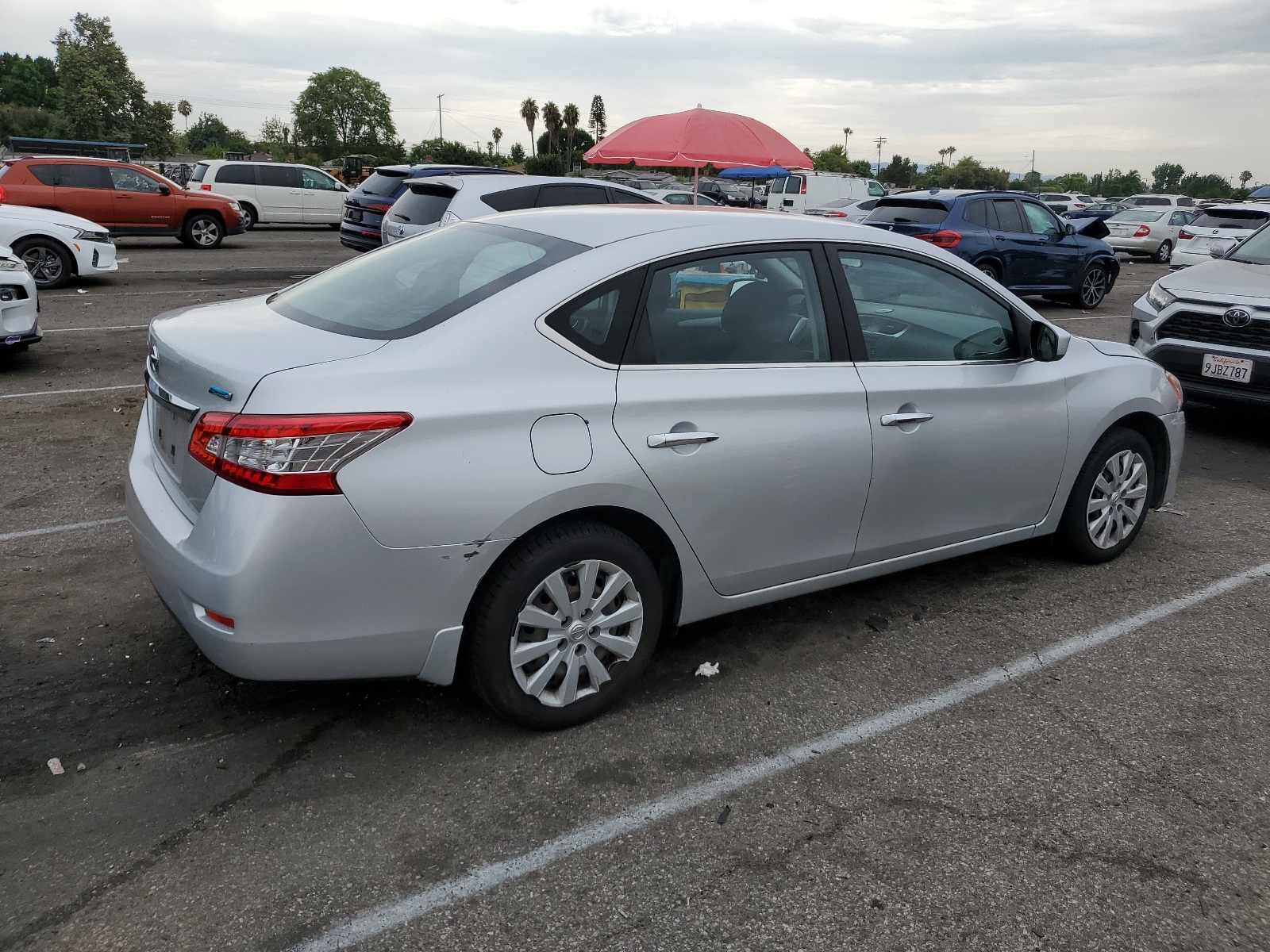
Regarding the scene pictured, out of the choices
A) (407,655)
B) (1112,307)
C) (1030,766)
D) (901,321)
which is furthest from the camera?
(1112,307)

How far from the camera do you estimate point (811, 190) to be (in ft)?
106

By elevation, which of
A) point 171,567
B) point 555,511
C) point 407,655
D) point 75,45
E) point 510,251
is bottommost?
point 407,655

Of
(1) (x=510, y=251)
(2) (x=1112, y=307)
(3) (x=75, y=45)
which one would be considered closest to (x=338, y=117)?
(3) (x=75, y=45)

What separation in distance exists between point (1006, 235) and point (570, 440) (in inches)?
491

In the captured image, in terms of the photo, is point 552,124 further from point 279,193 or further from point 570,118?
point 279,193

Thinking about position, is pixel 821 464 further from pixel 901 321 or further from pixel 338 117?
pixel 338 117

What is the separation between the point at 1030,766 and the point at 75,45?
332ft

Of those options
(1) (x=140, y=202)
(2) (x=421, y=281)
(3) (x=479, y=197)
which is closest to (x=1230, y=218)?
(3) (x=479, y=197)

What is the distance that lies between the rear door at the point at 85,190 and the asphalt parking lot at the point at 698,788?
1579cm

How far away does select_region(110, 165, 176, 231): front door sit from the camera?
59.7ft

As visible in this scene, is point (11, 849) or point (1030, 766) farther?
point (1030, 766)

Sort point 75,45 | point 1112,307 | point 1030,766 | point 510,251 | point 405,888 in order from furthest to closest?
point 75,45
point 1112,307
point 510,251
point 1030,766
point 405,888

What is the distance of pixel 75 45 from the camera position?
3314 inches

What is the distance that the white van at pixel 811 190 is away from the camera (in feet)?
106
